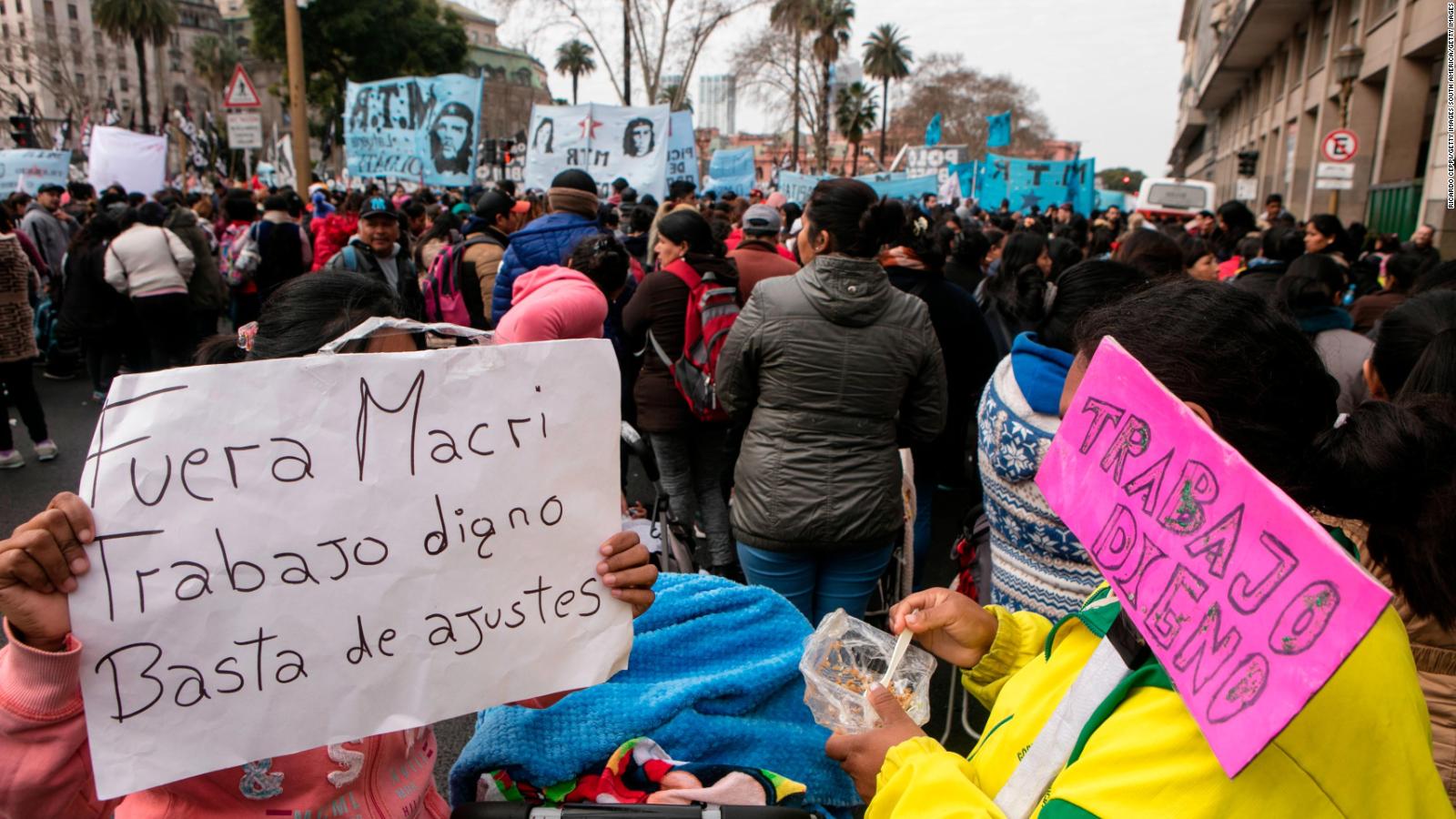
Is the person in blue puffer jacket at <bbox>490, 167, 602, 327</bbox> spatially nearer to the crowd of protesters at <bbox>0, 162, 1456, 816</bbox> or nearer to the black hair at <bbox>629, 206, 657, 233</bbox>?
the crowd of protesters at <bbox>0, 162, 1456, 816</bbox>

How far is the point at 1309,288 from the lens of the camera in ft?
12.9

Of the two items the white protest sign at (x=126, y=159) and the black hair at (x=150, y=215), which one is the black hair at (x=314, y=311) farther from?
the white protest sign at (x=126, y=159)

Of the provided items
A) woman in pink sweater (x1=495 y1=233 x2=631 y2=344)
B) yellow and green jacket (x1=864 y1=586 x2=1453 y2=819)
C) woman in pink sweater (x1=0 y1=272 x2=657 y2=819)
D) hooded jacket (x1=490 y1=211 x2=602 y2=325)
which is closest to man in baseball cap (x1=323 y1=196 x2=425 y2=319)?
hooded jacket (x1=490 y1=211 x2=602 y2=325)

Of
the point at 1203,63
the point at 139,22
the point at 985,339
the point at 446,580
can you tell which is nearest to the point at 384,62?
the point at 139,22

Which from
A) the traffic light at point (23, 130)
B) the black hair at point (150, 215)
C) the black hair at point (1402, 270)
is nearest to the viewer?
the black hair at point (1402, 270)

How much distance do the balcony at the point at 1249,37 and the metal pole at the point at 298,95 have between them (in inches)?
860

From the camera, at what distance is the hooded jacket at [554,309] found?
3.41 metres

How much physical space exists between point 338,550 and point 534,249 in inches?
158

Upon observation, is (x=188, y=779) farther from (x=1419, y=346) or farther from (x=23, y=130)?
(x=23, y=130)

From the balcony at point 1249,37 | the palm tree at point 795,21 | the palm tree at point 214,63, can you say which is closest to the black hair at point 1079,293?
the balcony at point 1249,37

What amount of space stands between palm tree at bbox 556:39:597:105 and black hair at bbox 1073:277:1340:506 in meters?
69.6

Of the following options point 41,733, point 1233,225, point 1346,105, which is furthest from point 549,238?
point 1346,105

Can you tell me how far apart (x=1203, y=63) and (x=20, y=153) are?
45553 mm

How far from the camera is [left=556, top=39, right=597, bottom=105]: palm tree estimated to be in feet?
222
